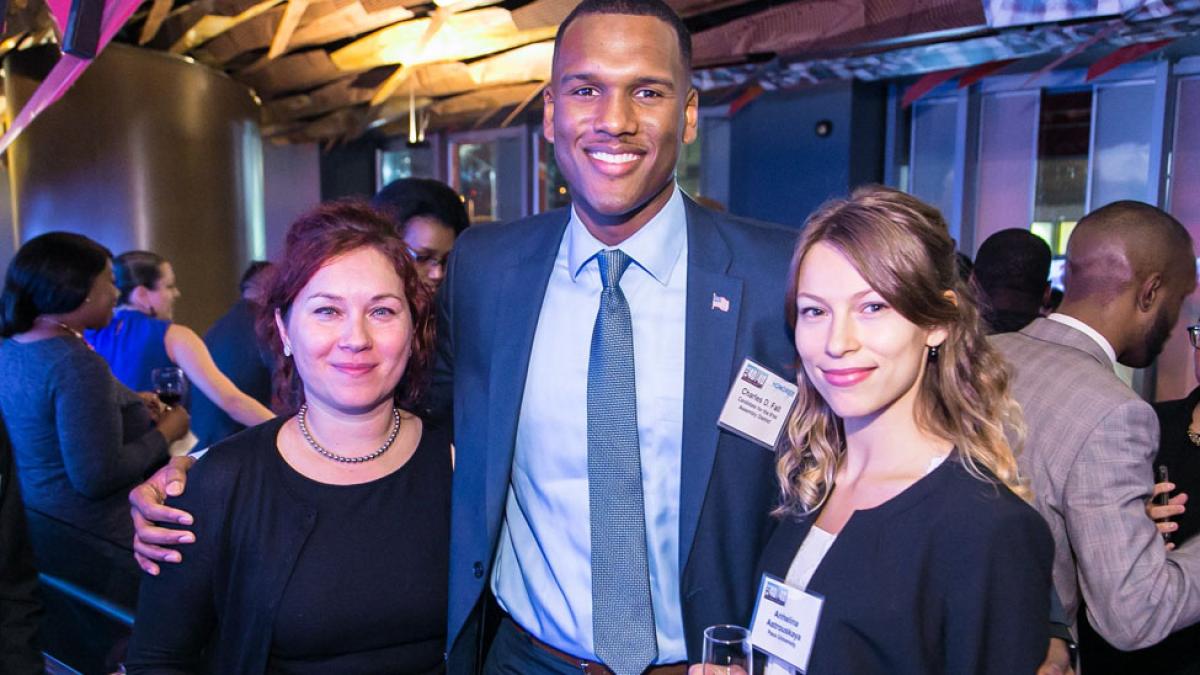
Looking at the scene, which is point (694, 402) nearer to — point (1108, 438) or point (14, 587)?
point (1108, 438)

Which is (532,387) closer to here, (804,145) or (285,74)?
(804,145)

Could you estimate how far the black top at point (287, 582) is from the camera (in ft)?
5.13

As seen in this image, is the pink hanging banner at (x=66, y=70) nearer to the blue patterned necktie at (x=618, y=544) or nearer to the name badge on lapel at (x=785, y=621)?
the blue patterned necktie at (x=618, y=544)

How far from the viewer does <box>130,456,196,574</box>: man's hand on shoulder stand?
1.55 m

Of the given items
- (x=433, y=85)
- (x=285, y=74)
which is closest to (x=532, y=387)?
(x=433, y=85)

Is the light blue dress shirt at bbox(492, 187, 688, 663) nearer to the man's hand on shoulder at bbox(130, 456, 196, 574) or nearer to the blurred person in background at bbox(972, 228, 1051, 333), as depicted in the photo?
the man's hand on shoulder at bbox(130, 456, 196, 574)

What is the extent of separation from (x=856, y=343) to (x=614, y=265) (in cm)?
47

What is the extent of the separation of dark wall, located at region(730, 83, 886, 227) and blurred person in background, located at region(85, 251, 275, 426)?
3863mm

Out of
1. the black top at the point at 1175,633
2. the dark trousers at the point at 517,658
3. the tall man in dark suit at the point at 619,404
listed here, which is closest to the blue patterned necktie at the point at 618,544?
the tall man in dark suit at the point at 619,404

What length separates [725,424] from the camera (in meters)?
1.56

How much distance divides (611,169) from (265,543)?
894mm

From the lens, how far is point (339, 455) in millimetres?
1707

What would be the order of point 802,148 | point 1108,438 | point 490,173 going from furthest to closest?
point 490,173 < point 802,148 < point 1108,438

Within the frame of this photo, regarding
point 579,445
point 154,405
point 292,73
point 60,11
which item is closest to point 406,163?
point 292,73
